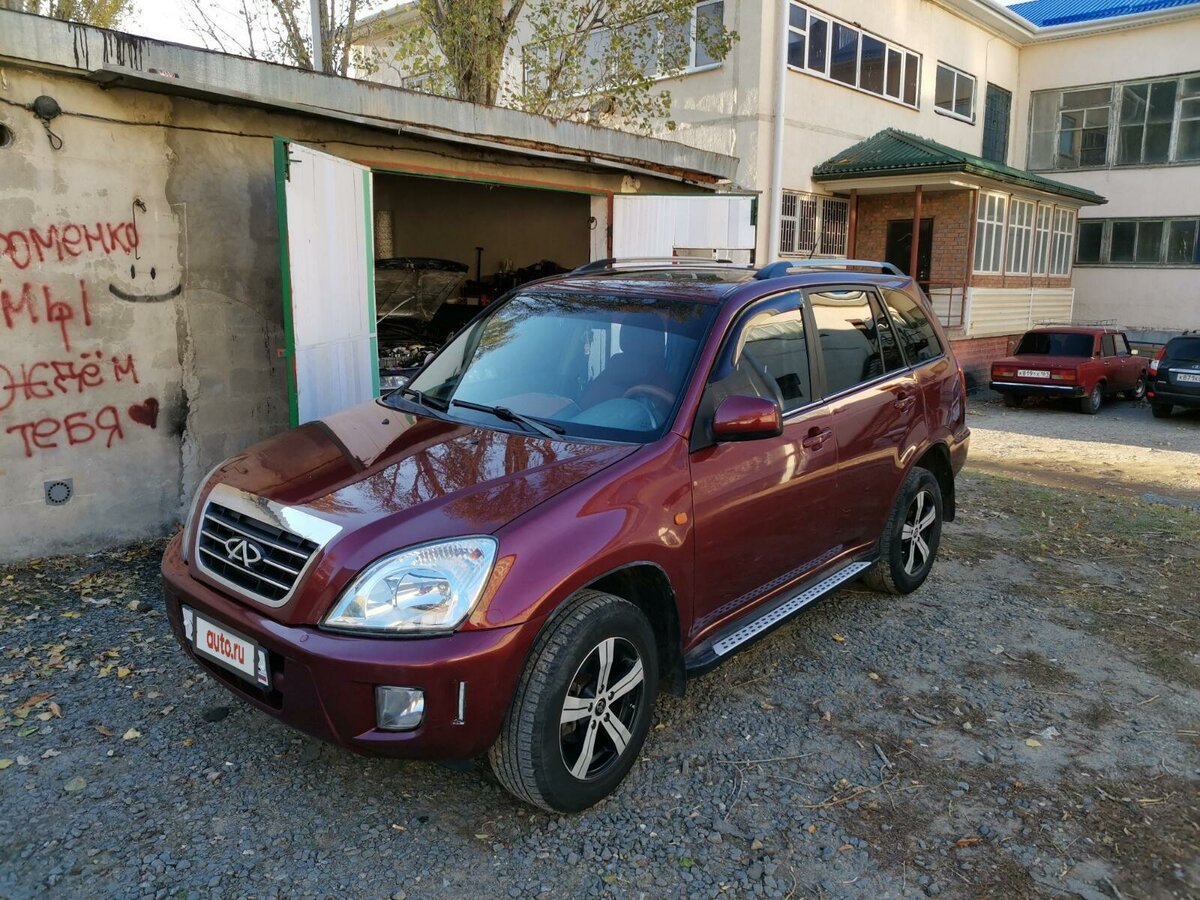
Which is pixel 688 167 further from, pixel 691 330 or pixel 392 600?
pixel 392 600

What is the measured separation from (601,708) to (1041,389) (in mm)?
14112

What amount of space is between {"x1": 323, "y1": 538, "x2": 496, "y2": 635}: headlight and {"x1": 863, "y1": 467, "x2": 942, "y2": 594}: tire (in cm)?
275

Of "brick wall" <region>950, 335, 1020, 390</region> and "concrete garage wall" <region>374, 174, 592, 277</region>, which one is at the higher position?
"concrete garage wall" <region>374, 174, 592, 277</region>

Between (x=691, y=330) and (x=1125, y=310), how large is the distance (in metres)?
23.7

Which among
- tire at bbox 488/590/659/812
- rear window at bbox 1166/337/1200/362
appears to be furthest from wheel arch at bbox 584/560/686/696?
rear window at bbox 1166/337/1200/362

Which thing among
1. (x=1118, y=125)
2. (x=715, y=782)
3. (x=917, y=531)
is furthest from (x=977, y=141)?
(x=715, y=782)

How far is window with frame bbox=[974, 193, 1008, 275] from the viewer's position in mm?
17984

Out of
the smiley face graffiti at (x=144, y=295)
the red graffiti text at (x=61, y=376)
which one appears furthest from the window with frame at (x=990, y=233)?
the red graffiti text at (x=61, y=376)

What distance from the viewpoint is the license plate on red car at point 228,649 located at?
2744mm

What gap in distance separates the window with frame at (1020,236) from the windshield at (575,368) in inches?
716

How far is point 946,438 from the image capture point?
5195 mm

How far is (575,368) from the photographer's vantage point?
3.74 m

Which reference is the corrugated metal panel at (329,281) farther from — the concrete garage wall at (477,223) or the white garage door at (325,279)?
the concrete garage wall at (477,223)

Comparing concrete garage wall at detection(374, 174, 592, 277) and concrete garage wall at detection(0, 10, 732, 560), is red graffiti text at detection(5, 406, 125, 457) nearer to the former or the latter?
concrete garage wall at detection(0, 10, 732, 560)
